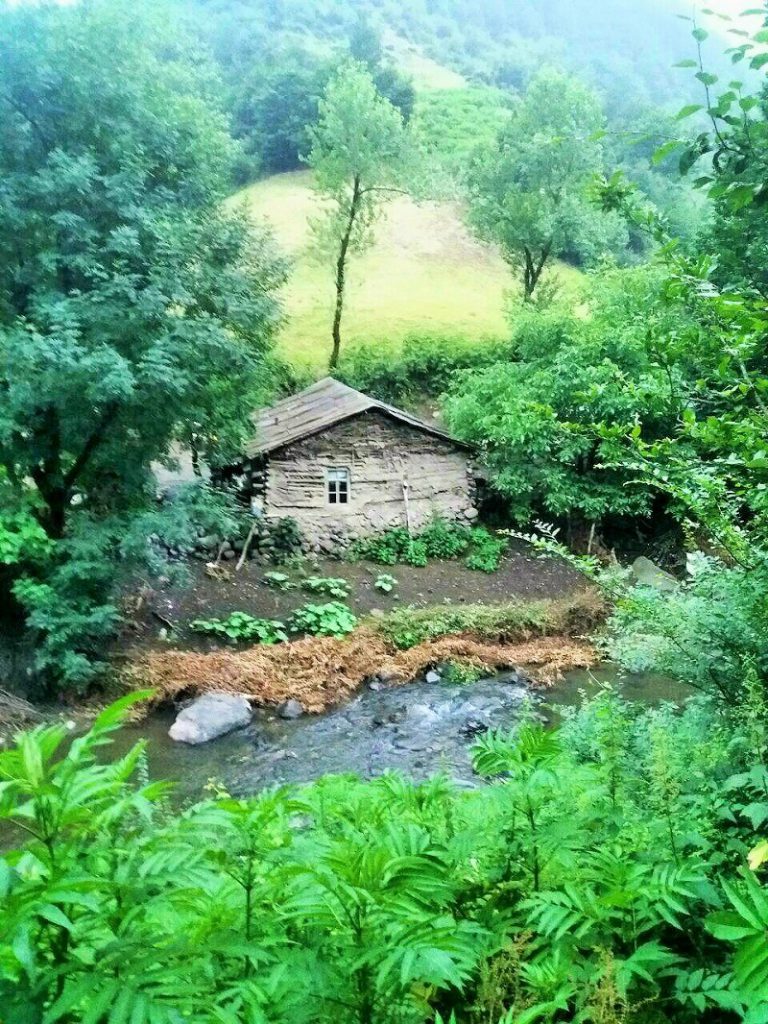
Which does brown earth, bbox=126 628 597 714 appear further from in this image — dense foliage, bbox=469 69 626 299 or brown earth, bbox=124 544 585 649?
dense foliage, bbox=469 69 626 299

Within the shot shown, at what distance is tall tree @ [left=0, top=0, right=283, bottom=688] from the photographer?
9.98 metres

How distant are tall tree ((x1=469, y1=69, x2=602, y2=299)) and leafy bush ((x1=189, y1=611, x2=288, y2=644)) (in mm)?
16582

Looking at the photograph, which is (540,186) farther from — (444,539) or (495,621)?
(495,621)

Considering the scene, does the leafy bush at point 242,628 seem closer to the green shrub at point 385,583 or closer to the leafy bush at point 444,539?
the green shrub at point 385,583

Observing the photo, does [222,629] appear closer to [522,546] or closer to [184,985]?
[522,546]

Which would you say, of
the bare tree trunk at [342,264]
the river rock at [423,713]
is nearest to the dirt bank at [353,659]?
the river rock at [423,713]

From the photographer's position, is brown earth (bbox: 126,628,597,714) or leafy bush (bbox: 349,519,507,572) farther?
leafy bush (bbox: 349,519,507,572)

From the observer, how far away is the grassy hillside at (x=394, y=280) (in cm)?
2612

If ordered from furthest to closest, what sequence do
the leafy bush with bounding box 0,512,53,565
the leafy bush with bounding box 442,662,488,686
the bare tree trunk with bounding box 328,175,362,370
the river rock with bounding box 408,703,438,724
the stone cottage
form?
the bare tree trunk with bounding box 328,175,362,370, the stone cottage, the leafy bush with bounding box 442,662,488,686, the river rock with bounding box 408,703,438,724, the leafy bush with bounding box 0,512,53,565

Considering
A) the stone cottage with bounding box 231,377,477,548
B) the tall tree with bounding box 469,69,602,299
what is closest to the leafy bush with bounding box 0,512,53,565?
the stone cottage with bounding box 231,377,477,548

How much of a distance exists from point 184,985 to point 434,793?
1746 mm

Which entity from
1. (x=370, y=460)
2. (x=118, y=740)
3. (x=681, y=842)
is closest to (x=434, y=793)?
(x=681, y=842)

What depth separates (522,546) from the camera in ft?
59.6

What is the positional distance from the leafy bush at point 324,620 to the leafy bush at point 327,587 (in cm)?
79
